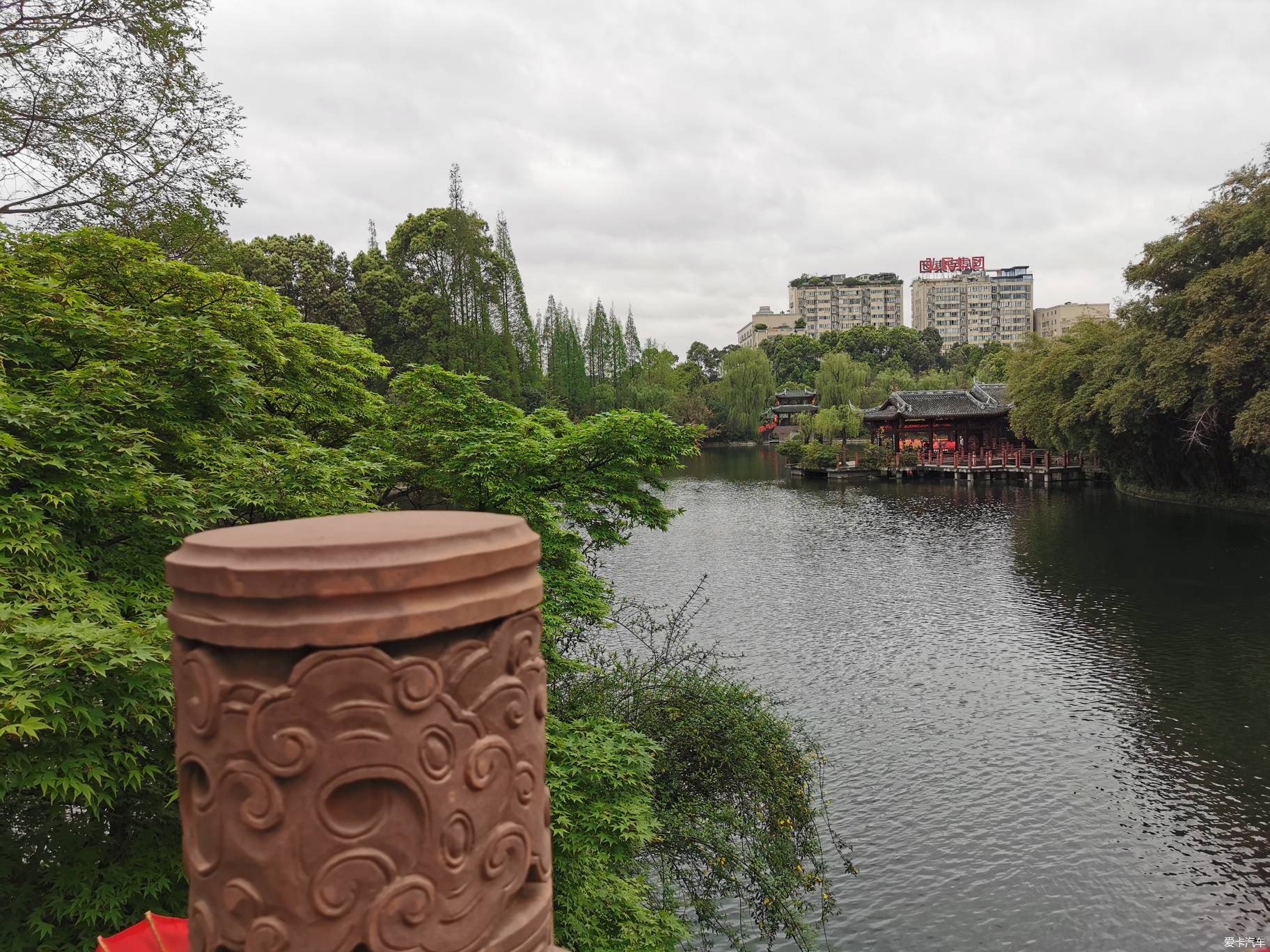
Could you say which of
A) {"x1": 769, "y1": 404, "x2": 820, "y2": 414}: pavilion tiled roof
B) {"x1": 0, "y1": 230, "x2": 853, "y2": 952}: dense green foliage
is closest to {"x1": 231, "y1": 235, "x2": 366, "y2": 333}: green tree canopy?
{"x1": 0, "y1": 230, "x2": 853, "y2": 952}: dense green foliage

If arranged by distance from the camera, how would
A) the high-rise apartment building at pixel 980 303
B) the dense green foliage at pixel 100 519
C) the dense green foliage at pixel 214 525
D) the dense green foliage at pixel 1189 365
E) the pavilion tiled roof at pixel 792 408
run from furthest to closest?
A: the high-rise apartment building at pixel 980 303
the pavilion tiled roof at pixel 792 408
the dense green foliage at pixel 1189 365
the dense green foliage at pixel 214 525
the dense green foliage at pixel 100 519

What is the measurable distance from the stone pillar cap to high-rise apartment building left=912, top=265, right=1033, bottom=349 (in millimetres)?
117360

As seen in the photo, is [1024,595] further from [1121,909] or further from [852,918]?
[852,918]

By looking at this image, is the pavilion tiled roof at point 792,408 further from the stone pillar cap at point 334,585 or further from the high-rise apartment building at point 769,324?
the stone pillar cap at point 334,585

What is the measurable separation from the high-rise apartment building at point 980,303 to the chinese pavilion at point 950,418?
2812 inches

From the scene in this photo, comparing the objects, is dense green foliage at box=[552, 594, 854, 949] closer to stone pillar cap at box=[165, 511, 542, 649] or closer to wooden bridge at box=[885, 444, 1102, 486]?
stone pillar cap at box=[165, 511, 542, 649]

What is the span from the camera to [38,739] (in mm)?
3428

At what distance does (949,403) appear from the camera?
42562 millimetres

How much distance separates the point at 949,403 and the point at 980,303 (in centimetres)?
7630

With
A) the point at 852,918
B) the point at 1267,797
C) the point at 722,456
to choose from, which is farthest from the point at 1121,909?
the point at 722,456

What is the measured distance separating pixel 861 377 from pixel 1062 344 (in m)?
27.0

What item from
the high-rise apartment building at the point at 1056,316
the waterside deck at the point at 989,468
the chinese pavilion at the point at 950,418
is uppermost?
the high-rise apartment building at the point at 1056,316

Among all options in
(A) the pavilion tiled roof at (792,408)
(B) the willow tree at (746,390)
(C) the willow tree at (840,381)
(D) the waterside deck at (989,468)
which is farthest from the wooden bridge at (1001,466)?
(A) the pavilion tiled roof at (792,408)

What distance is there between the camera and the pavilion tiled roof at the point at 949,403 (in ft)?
135
